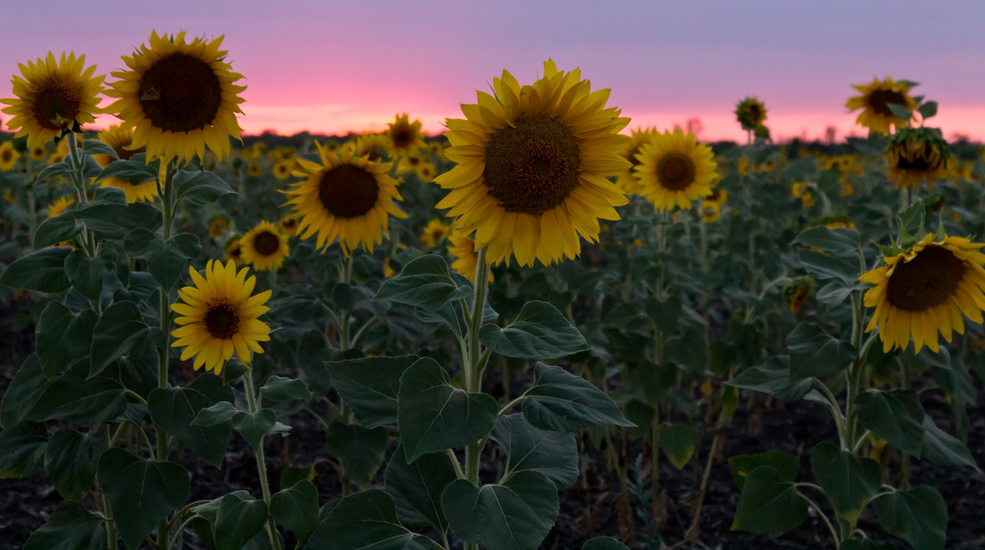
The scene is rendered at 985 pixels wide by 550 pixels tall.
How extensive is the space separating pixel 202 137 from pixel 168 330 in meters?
0.55

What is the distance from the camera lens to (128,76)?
221 cm

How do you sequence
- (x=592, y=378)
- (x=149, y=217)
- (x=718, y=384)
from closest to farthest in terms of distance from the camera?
(x=149, y=217) → (x=592, y=378) → (x=718, y=384)

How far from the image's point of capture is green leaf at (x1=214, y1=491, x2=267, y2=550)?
1.84 m

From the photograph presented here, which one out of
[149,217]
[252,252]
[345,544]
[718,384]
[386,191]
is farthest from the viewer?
[718,384]

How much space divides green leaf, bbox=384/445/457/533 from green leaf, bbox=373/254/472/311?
0.44 meters

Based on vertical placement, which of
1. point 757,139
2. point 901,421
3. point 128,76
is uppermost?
point 757,139

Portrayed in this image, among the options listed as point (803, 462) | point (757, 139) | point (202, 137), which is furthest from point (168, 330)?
point (757, 139)

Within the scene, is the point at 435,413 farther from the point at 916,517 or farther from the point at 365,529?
the point at 916,517

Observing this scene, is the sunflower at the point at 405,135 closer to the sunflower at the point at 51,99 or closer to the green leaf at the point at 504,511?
the sunflower at the point at 51,99

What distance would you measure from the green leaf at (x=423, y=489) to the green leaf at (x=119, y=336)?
0.79 meters

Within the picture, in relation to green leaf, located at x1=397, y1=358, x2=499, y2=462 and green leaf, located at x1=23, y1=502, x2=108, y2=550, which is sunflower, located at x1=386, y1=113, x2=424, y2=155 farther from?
green leaf, located at x1=397, y1=358, x2=499, y2=462

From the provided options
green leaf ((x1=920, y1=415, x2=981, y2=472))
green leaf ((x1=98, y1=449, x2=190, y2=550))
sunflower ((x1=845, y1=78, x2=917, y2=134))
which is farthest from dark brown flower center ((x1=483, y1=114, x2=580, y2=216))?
sunflower ((x1=845, y1=78, x2=917, y2=134))

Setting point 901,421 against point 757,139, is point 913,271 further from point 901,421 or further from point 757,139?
point 757,139

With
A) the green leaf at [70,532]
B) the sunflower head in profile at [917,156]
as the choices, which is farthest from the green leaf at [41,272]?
the sunflower head in profile at [917,156]
